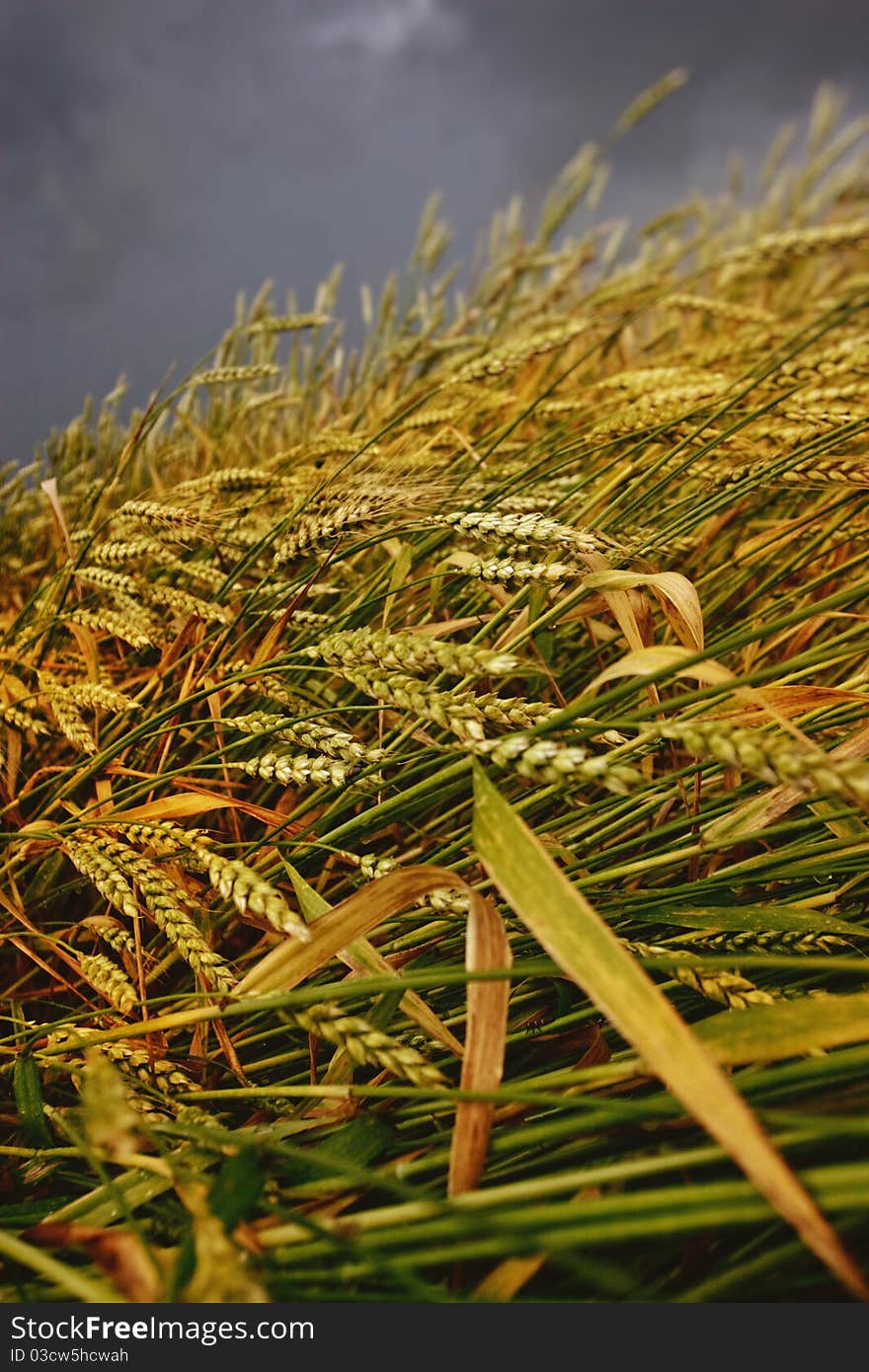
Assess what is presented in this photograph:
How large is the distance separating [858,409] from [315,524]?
A: 69 cm

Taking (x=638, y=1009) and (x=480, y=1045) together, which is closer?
(x=638, y=1009)

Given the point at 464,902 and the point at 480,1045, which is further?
the point at 464,902

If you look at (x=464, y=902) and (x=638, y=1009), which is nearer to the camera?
(x=638, y=1009)

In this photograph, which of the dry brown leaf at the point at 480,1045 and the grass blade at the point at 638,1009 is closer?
the grass blade at the point at 638,1009

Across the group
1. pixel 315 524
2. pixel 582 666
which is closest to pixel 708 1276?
pixel 315 524

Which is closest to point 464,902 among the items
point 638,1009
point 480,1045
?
point 480,1045

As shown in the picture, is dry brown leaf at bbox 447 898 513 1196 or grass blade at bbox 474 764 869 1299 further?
dry brown leaf at bbox 447 898 513 1196

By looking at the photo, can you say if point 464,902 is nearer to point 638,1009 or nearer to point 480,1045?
point 480,1045

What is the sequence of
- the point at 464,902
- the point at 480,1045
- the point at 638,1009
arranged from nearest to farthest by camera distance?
the point at 638,1009, the point at 480,1045, the point at 464,902

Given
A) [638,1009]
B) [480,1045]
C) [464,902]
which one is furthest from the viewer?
[464,902]

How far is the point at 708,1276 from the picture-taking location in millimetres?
531

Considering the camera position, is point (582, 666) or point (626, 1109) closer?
point (626, 1109)

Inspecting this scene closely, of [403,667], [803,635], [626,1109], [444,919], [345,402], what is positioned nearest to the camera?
[626,1109]

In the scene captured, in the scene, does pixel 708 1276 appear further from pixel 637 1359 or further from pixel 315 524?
pixel 315 524
